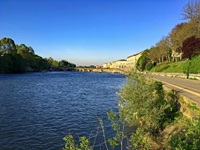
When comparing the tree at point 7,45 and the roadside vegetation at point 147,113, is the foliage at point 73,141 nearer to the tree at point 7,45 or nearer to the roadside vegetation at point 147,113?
the roadside vegetation at point 147,113

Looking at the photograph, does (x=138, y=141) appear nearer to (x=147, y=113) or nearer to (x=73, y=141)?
(x=73, y=141)

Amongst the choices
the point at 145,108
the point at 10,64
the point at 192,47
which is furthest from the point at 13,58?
the point at 145,108

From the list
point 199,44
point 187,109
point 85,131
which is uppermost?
point 199,44

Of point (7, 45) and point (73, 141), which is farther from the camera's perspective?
point (7, 45)

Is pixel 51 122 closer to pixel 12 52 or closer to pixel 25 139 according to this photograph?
pixel 25 139

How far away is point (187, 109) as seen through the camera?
11805 millimetres

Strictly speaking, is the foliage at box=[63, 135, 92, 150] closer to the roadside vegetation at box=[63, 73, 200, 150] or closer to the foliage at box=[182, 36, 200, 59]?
the roadside vegetation at box=[63, 73, 200, 150]

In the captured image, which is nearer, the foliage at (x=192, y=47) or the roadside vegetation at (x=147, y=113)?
the roadside vegetation at (x=147, y=113)

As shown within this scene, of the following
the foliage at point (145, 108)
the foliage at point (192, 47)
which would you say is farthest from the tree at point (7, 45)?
Answer: the foliage at point (145, 108)

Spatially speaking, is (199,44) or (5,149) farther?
(199,44)

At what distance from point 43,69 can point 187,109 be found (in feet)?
623

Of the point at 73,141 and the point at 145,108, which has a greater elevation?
the point at 73,141

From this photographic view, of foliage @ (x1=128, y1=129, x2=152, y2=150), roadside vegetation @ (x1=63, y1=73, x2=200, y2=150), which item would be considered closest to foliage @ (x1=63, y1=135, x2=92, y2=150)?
foliage @ (x1=128, y1=129, x2=152, y2=150)

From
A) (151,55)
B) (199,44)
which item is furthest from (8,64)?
(199,44)
